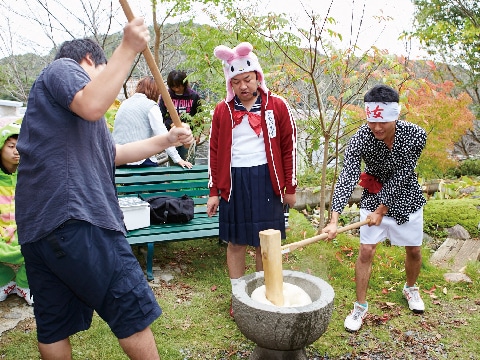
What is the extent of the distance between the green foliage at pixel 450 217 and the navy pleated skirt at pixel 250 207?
3846 millimetres

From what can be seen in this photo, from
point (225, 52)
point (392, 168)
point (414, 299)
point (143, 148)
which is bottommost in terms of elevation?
point (414, 299)

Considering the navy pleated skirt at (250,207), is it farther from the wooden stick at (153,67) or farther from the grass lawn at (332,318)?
the wooden stick at (153,67)

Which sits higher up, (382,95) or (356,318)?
(382,95)

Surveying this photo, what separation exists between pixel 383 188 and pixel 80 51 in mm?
2734

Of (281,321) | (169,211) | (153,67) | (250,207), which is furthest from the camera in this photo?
(169,211)

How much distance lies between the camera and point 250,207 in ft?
12.3

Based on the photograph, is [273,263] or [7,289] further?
[7,289]

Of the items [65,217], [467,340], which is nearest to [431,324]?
[467,340]

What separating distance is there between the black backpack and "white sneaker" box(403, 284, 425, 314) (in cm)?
240

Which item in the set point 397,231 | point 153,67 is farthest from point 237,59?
point 397,231

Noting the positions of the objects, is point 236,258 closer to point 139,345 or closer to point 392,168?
point 392,168

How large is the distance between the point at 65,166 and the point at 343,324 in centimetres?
285

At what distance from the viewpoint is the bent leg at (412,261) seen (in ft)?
13.2

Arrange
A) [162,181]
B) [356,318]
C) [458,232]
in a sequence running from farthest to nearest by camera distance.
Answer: [458,232] < [162,181] < [356,318]
